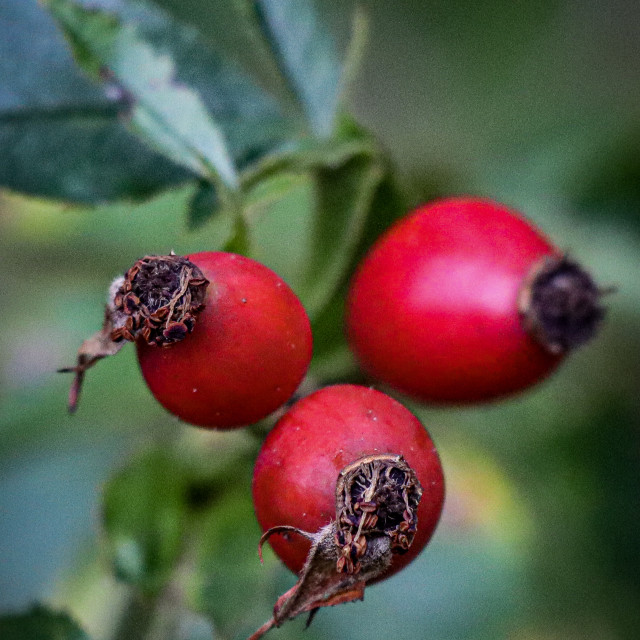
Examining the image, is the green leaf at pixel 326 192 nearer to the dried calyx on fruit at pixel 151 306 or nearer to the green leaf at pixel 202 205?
the green leaf at pixel 202 205

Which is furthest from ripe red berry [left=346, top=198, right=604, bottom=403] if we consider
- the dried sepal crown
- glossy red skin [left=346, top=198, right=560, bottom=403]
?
the dried sepal crown

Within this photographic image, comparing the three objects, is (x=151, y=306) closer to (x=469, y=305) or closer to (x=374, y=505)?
(x=374, y=505)

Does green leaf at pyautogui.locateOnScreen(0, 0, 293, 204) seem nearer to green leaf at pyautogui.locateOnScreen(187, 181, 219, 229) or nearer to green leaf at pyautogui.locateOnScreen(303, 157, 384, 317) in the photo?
green leaf at pyautogui.locateOnScreen(187, 181, 219, 229)

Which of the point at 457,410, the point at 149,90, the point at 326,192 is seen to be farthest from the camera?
the point at 457,410

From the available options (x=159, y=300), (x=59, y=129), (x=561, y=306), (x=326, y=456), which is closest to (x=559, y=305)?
(x=561, y=306)

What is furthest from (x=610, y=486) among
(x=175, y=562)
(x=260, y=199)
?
(x=260, y=199)

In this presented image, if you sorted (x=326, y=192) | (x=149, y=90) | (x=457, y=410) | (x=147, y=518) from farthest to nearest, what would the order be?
(x=457, y=410) < (x=147, y=518) < (x=326, y=192) < (x=149, y=90)
